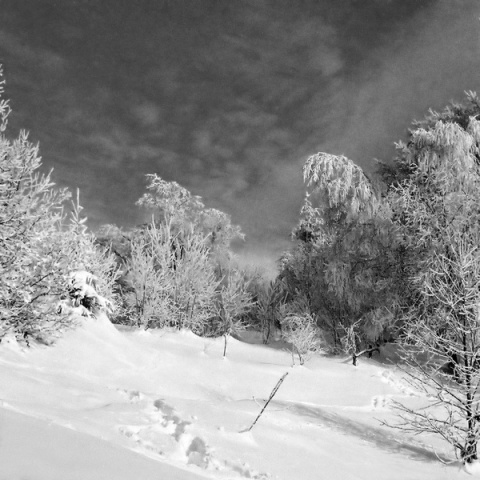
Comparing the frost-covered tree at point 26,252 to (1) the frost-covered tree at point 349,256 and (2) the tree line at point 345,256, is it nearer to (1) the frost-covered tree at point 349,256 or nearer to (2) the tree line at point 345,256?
(2) the tree line at point 345,256

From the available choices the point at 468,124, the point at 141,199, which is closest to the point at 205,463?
the point at 468,124

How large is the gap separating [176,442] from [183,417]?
1.20 m

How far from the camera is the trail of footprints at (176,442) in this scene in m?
5.36

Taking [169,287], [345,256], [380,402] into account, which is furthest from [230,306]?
[380,402]

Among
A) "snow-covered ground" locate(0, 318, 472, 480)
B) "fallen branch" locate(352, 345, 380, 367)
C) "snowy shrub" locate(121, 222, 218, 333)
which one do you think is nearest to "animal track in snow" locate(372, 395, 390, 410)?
"snow-covered ground" locate(0, 318, 472, 480)

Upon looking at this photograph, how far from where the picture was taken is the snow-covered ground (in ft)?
10.4

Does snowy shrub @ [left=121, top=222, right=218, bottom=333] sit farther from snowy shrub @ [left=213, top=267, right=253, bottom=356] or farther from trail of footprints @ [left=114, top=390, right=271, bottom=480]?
trail of footprints @ [left=114, top=390, right=271, bottom=480]

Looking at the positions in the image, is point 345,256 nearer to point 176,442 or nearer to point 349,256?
point 349,256

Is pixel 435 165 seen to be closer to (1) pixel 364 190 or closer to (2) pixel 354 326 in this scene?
(1) pixel 364 190

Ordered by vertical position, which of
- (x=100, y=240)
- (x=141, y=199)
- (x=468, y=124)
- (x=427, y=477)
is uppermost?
(x=468, y=124)

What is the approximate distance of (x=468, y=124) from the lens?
20.3 metres

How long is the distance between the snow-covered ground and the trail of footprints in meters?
0.02

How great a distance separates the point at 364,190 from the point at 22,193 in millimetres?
15737

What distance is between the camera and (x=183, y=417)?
22.7 feet
